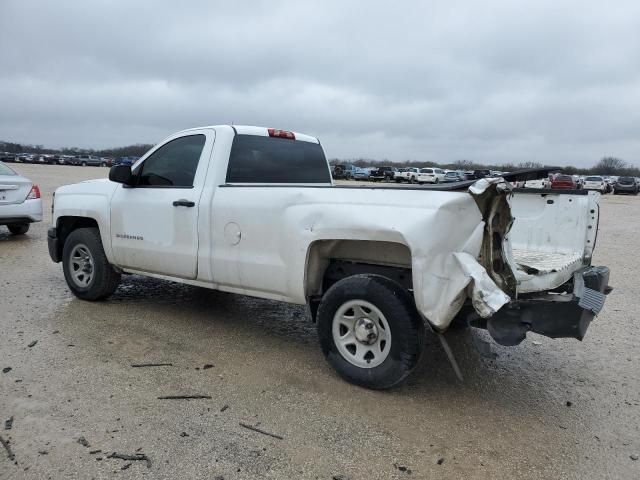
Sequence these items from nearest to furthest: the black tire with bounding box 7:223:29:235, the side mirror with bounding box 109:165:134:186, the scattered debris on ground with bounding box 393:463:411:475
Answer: the scattered debris on ground with bounding box 393:463:411:475, the side mirror with bounding box 109:165:134:186, the black tire with bounding box 7:223:29:235

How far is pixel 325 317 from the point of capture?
3.96 meters

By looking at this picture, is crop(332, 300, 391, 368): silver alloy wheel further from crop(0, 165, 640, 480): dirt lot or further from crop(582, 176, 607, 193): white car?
crop(582, 176, 607, 193): white car

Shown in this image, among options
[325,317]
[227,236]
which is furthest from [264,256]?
[325,317]

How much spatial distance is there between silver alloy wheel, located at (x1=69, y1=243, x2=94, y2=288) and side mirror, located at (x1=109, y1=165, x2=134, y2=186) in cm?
102

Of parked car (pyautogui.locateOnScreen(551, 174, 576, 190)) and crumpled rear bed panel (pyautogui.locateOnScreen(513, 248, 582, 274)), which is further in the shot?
parked car (pyautogui.locateOnScreen(551, 174, 576, 190))

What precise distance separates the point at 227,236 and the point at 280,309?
1.64m

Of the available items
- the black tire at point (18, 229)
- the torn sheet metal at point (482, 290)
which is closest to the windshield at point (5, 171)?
the black tire at point (18, 229)

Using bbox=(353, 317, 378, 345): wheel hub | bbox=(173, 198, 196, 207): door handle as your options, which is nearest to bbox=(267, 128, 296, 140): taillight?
bbox=(173, 198, 196, 207): door handle

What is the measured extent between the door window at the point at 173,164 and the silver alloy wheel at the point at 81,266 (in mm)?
1167

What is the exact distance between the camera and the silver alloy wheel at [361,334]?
376cm

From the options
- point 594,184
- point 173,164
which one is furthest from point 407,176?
point 173,164

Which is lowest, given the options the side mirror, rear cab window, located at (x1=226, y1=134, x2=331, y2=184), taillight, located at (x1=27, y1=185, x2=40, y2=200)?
taillight, located at (x1=27, y1=185, x2=40, y2=200)

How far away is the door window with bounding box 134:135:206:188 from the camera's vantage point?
5.05 m

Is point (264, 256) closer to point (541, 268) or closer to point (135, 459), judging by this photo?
point (135, 459)
